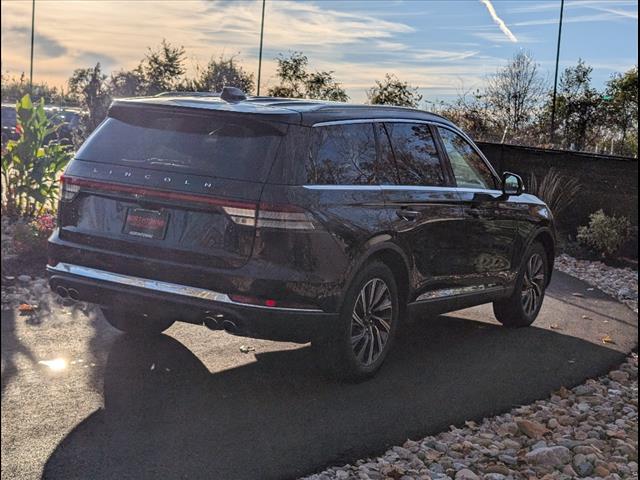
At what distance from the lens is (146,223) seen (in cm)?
480

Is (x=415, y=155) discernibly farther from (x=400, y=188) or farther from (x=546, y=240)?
(x=546, y=240)

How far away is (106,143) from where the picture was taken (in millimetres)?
5117

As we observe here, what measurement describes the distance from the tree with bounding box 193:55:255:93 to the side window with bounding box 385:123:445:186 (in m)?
0.97

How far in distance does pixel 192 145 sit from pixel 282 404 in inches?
58.1

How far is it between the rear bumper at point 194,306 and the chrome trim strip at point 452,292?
1.11 meters

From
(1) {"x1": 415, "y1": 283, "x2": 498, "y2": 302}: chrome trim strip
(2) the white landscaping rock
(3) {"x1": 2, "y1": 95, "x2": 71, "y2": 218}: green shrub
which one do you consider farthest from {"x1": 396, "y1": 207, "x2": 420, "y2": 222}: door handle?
(3) {"x1": 2, "y1": 95, "x2": 71, "y2": 218}: green shrub

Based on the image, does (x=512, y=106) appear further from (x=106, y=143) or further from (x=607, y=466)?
(x=106, y=143)

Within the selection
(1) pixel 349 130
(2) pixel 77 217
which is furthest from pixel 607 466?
(2) pixel 77 217

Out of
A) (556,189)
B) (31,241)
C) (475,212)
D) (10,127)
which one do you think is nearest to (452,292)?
(475,212)

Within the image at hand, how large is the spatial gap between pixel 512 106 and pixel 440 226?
124 cm

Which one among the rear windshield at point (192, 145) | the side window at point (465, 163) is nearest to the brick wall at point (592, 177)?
the side window at point (465, 163)

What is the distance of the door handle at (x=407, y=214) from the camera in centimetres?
544

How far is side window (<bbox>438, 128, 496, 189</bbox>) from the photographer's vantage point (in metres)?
6.17

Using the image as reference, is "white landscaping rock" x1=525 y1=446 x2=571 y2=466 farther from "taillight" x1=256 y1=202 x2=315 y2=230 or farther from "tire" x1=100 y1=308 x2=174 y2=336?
"tire" x1=100 y1=308 x2=174 y2=336
